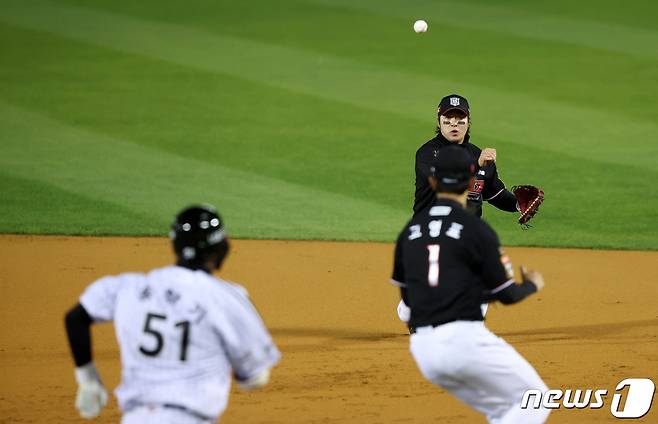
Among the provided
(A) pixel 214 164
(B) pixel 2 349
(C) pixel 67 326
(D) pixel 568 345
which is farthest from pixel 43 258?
(C) pixel 67 326

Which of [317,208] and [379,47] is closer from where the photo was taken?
[317,208]

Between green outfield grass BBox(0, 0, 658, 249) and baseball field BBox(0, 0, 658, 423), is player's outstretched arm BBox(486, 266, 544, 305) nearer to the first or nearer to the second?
baseball field BBox(0, 0, 658, 423)

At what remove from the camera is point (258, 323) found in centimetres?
483

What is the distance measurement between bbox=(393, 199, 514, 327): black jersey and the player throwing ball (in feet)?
3.80

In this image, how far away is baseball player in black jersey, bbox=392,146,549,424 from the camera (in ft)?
18.7

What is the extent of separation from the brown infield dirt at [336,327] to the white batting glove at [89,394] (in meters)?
2.11

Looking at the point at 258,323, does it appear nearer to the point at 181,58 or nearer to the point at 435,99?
the point at 435,99

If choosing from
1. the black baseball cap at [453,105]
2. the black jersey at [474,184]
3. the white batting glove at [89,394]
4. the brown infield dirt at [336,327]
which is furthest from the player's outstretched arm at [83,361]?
the black baseball cap at [453,105]

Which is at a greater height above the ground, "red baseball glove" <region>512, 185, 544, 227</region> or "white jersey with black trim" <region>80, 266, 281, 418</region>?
"red baseball glove" <region>512, 185, 544, 227</region>

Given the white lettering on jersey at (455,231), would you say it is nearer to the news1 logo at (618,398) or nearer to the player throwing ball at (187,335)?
the player throwing ball at (187,335)

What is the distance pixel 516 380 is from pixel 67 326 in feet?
7.09

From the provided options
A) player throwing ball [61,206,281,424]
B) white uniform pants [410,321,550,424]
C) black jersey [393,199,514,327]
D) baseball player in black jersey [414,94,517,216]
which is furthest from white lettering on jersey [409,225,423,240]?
baseball player in black jersey [414,94,517,216]

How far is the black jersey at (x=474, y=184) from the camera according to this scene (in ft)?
26.3

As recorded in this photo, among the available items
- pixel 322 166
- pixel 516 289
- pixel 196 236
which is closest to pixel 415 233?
pixel 516 289
